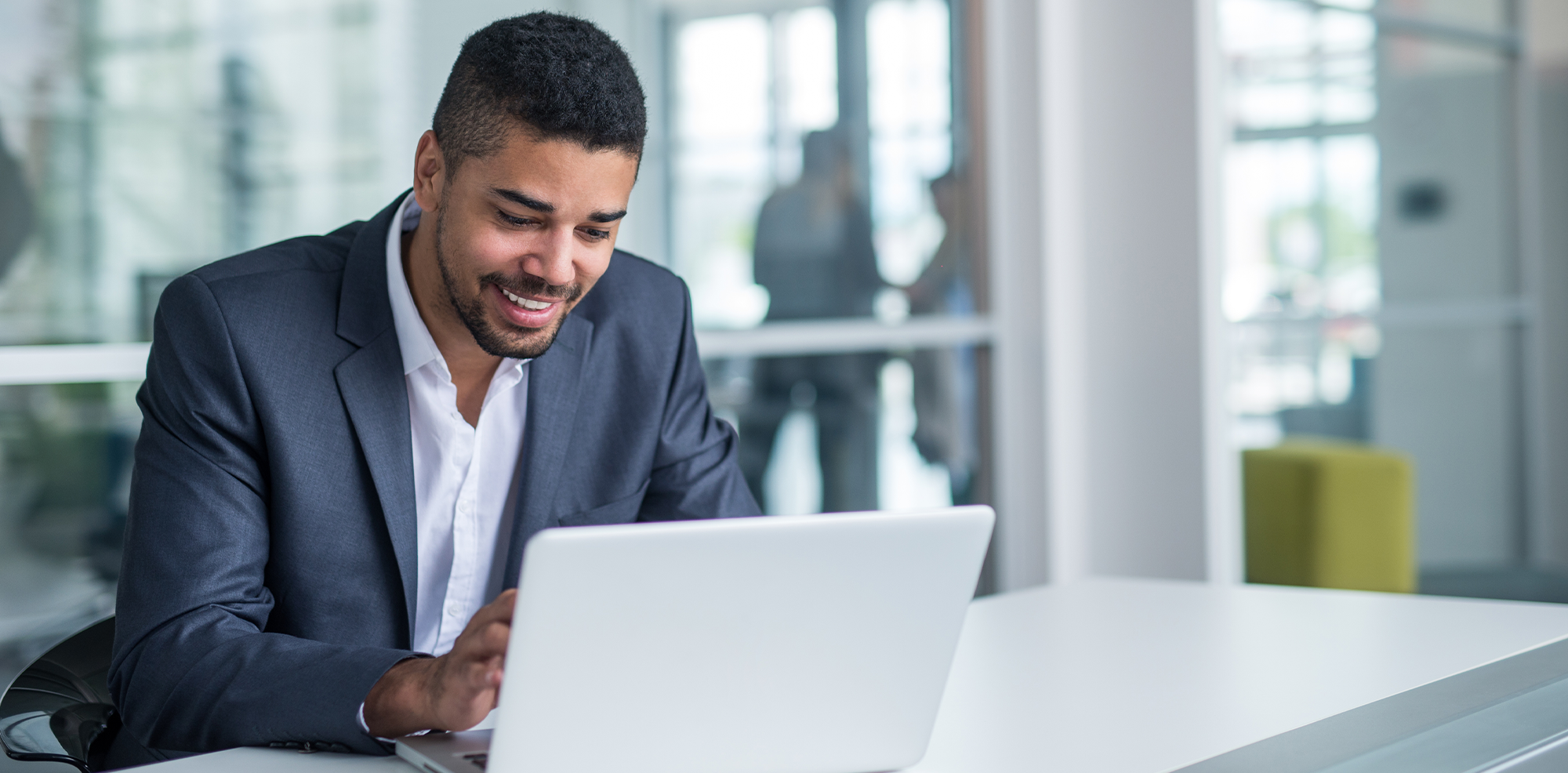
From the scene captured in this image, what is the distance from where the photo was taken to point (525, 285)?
4.66 ft

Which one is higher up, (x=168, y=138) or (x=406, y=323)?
(x=168, y=138)

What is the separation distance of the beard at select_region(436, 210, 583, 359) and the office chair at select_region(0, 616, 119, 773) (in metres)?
0.48

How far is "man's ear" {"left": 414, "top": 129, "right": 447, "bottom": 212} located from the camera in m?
1.47

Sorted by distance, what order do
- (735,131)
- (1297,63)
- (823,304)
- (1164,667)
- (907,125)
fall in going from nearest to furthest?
(1164,667) → (735,131) → (823,304) → (907,125) → (1297,63)

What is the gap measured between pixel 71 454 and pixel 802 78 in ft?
5.89

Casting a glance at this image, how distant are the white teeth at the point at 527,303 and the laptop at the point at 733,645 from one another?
587 mm

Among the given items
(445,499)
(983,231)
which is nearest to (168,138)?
(445,499)

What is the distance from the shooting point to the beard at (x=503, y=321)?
4.66 ft

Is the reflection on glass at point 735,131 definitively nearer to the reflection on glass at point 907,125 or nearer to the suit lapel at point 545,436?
the reflection on glass at point 907,125

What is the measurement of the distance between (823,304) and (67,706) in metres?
2.20

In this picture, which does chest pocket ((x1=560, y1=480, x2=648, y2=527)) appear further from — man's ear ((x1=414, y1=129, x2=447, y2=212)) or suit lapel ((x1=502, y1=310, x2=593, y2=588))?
man's ear ((x1=414, y1=129, x2=447, y2=212))

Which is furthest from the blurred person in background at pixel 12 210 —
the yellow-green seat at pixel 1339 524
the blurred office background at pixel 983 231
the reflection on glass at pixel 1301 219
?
the reflection on glass at pixel 1301 219

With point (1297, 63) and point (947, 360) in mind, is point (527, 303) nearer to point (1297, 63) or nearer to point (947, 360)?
point (947, 360)

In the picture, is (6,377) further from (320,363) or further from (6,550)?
(320,363)
